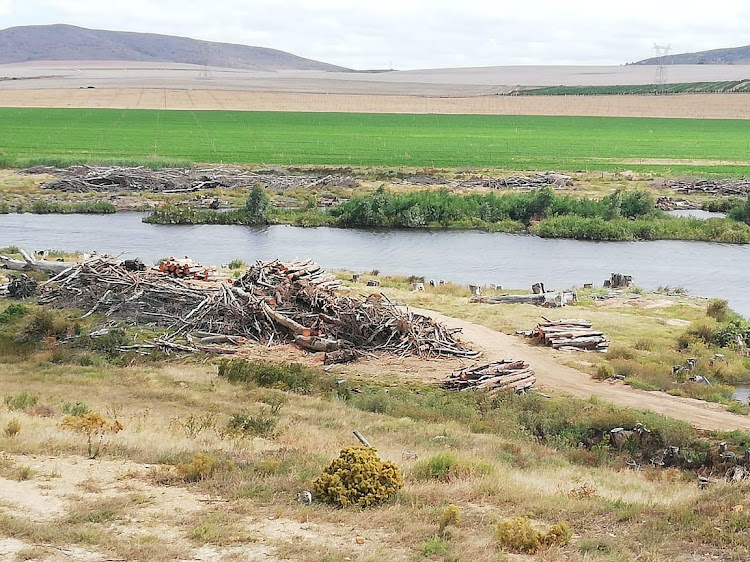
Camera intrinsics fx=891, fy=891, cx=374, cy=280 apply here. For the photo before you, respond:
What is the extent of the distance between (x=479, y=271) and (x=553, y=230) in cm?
1081

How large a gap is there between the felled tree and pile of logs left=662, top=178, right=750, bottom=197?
56.3 metres

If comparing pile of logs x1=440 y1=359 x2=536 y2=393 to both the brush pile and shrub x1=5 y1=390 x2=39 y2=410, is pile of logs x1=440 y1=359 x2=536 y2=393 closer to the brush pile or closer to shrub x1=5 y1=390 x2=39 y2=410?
the brush pile

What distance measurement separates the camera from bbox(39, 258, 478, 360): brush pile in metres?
26.4

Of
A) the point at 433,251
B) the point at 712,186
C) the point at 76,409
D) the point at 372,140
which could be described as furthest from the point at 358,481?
the point at 372,140

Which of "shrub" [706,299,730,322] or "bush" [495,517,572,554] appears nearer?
"bush" [495,517,572,554]

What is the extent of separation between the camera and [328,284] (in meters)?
31.1

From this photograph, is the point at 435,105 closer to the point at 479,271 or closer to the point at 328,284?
the point at 479,271

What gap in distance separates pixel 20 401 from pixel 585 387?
13.9 meters

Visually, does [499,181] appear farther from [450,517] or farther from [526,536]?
[526,536]

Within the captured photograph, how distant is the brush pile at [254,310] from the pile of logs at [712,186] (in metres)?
43.0

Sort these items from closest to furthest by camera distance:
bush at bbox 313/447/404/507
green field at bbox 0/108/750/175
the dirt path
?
bush at bbox 313/447/404/507, the dirt path, green field at bbox 0/108/750/175

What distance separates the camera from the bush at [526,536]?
11.8 m

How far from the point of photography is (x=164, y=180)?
66.2 m

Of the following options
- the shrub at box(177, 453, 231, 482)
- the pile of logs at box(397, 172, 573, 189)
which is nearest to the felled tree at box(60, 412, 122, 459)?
the shrub at box(177, 453, 231, 482)
